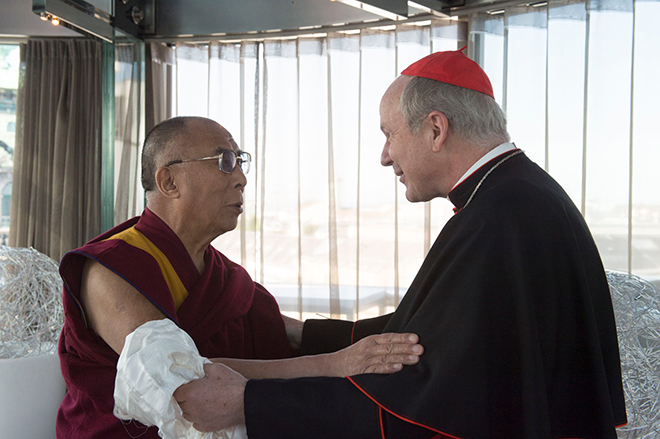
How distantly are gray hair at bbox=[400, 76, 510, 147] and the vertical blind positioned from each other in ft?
5.93

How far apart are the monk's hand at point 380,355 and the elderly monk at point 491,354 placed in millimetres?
23

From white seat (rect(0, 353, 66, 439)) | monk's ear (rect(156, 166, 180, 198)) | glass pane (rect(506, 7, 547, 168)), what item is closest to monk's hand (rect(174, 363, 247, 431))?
monk's ear (rect(156, 166, 180, 198))

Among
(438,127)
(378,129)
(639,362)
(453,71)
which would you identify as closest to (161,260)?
(438,127)

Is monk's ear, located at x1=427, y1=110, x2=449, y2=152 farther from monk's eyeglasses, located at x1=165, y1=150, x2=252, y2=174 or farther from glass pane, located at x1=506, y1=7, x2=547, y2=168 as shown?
glass pane, located at x1=506, y1=7, x2=547, y2=168

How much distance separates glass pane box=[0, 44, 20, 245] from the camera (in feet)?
12.4

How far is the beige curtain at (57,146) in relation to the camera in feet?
12.3

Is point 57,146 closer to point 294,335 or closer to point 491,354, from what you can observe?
point 294,335

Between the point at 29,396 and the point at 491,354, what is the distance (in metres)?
1.84

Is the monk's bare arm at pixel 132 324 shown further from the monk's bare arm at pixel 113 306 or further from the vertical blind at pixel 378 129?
the vertical blind at pixel 378 129

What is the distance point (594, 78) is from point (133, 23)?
2734 millimetres

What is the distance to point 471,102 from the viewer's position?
1.45m

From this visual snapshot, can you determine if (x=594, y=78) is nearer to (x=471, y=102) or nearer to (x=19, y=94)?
(x=471, y=102)

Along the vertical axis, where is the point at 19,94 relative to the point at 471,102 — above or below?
above

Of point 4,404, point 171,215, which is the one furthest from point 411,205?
point 4,404
